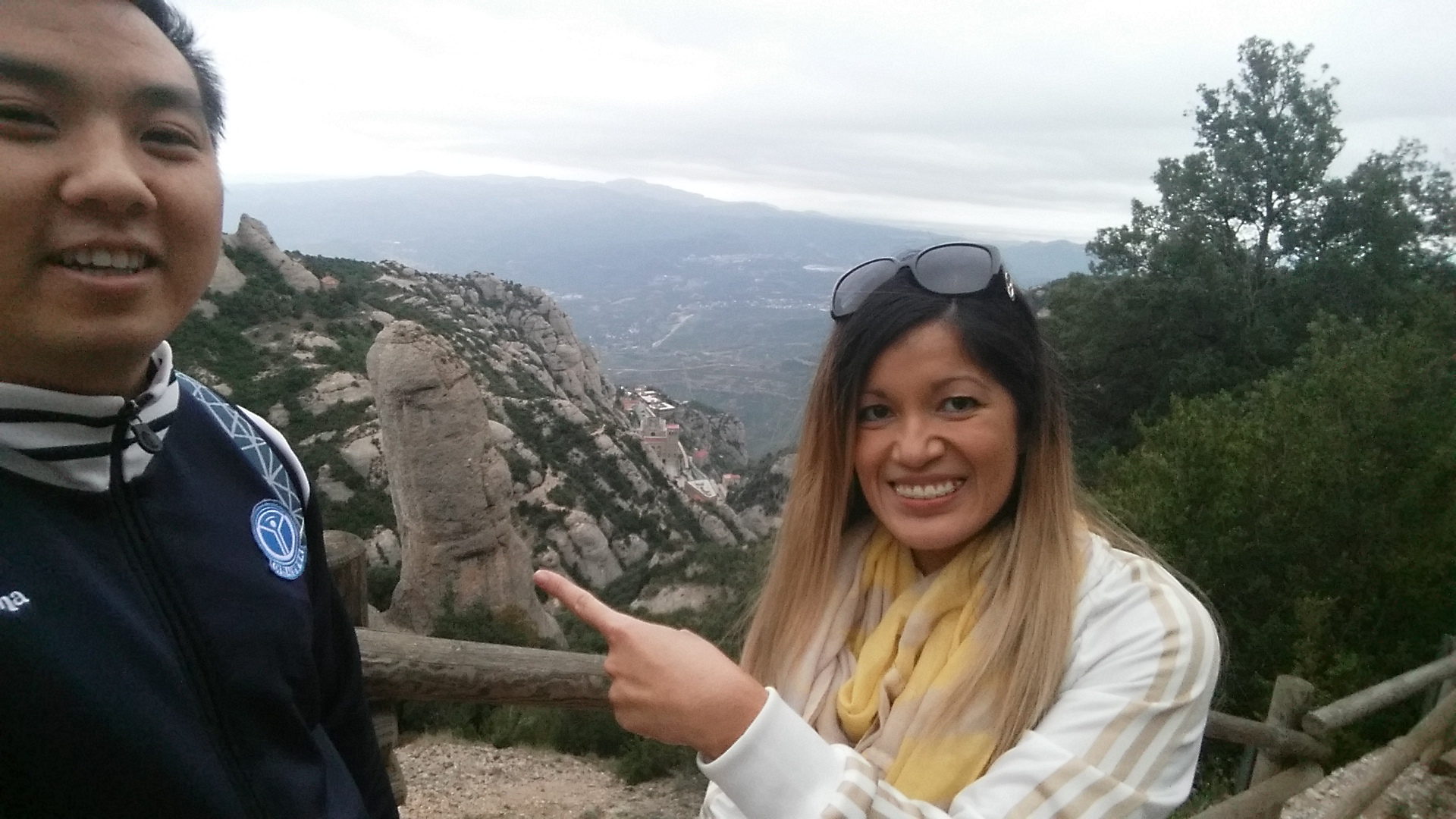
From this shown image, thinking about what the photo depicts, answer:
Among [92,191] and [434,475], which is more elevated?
[92,191]

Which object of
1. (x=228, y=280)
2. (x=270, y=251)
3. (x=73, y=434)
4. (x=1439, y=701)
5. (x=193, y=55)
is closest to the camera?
(x=73, y=434)

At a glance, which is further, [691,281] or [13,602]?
[691,281]

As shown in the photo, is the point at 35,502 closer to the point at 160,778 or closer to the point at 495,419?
the point at 160,778

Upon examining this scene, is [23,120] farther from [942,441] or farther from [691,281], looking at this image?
[691,281]

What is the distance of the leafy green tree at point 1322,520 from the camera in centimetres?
809

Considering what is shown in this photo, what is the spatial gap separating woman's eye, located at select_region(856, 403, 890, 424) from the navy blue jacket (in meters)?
1.00

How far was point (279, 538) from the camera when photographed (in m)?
1.34

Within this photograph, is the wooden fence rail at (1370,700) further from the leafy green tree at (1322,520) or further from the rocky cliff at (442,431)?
the rocky cliff at (442,431)

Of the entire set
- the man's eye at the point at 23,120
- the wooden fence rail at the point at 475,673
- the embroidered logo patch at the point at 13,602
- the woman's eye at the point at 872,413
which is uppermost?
the man's eye at the point at 23,120

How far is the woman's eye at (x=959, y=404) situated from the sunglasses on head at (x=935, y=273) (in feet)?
0.62

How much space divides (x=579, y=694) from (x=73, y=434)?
146 centimetres

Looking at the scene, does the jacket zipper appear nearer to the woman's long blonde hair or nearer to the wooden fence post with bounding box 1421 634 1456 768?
the woman's long blonde hair

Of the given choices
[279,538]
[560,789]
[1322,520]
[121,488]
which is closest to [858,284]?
[279,538]

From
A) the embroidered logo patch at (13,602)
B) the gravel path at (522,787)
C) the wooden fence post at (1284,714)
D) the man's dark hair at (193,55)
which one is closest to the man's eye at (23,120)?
the man's dark hair at (193,55)
